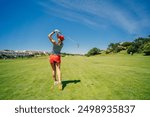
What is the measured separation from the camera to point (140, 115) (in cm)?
491

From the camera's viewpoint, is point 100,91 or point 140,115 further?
point 100,91

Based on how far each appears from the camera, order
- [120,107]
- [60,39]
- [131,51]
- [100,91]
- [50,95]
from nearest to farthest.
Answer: [120,107] → [50,95] → [100,91] → [60,39] → [131,51]

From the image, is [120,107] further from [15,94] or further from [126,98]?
[15,94]

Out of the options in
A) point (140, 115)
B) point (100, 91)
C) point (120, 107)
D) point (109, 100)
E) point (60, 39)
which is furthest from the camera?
point (60, 39)

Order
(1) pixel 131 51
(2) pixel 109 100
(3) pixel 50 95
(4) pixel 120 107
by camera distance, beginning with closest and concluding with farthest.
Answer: (4) pixel 120 107 → (2) pixel 109 100 → (3) pixel 50 95 → (1) pixel 131 51

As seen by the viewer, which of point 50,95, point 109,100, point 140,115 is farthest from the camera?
point 50,95

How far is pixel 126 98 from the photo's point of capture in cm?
611

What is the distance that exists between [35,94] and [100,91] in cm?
270

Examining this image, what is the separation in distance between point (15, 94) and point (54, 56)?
8.27 ft

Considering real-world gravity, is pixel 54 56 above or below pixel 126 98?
above

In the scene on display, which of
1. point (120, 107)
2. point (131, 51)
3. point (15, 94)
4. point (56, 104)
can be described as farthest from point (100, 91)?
point (131, 51)

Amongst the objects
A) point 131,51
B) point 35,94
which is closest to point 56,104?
point 35,94

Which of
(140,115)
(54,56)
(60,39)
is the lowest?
(140,115)

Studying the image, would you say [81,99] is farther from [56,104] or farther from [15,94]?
[15,94]
